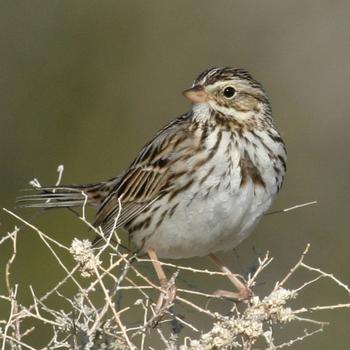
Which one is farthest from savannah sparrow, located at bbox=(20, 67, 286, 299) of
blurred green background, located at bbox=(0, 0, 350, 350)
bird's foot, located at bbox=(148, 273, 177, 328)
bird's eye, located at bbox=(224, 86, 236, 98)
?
blurred green background, located at bbox=(0, 0, 350, 350)

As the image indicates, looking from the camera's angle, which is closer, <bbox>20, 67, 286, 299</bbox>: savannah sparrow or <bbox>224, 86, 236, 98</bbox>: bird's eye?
<bbox>20, 67, 286, 299</bbox>: savannah sparrow

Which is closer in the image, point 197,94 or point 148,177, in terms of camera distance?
point 197,94

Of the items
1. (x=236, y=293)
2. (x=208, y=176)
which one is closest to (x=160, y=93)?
(x=208, y=176)

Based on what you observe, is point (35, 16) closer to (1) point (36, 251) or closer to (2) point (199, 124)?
(1) point (36, 251)

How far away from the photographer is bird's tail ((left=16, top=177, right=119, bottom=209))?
23.5ft

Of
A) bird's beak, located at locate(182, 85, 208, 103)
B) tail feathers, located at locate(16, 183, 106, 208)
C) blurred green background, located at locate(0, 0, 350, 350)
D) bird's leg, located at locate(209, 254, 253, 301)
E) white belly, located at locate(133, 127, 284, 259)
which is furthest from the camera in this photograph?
blurred green background, located at locate(0, 0, 350, 350)

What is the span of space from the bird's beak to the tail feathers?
766 mm

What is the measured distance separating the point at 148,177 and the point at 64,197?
0.60 metres

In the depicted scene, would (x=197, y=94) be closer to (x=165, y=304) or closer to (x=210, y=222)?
(x=210, y=222)

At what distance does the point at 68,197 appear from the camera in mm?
7348

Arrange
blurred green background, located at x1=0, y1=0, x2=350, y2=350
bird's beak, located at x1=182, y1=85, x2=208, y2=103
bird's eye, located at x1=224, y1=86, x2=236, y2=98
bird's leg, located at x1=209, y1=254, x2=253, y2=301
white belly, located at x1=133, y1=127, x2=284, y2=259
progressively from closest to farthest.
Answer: bird's leg, located at x1=209, y1=254, x2=253, y2=301 < white belly, located at x1=133, y1=127, x2=284, y2=259 < bird's beak, located at x1=182, y1=85, x2=208, y2=103 < bird's eye, located at x1=224, y1=86, x2=236, y2=98 < blurred green background, located at x1=0, y1=0, x2=350, y2=350

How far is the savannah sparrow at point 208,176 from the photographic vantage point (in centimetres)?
649

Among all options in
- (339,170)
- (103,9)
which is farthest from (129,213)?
(103,9)

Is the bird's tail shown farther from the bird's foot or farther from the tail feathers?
the bird's foot
